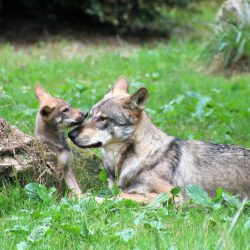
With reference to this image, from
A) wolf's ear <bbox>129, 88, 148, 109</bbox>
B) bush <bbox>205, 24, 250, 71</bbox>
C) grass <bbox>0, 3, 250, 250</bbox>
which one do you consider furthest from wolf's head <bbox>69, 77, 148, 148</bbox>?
bush <bbox>205, 24, 250, 71</bbox>

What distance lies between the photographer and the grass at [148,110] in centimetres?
520

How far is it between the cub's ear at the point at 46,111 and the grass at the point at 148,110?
1.26ft

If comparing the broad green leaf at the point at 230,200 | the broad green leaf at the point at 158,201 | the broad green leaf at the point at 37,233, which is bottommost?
the broad green leaf at the point at 158,201

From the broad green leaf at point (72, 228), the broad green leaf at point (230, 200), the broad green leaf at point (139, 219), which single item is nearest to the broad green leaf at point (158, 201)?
the broad green leaf at point (139, 219)

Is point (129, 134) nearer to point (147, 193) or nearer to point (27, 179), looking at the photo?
point (147, 193)

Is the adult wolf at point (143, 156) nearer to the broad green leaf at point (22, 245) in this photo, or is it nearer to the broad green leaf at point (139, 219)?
the broad green leaf at point (139, 219)

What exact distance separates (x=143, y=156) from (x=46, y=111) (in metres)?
1.31

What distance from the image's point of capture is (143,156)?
6.94 m

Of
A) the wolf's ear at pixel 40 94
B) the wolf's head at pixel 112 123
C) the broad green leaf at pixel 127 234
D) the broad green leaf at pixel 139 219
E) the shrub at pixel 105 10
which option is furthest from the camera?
the shrub at pixel 105 10

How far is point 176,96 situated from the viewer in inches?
437

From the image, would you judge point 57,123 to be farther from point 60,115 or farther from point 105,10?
point 105,10

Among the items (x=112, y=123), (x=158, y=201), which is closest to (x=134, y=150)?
(x=112, y=123)

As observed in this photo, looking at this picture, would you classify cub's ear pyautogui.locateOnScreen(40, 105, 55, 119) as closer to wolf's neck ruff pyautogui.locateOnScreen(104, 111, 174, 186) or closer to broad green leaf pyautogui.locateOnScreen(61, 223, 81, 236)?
wolf's neck ruff pyautogui.locateOnScreen(104, 111, 174, 186)

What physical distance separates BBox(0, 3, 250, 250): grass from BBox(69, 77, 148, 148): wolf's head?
2.27 feet
